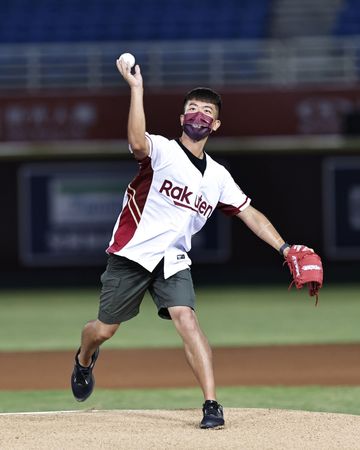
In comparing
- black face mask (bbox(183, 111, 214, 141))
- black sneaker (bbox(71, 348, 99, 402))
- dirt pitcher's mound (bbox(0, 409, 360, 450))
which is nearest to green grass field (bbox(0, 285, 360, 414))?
black sneaker (bbox(71, 348, 99, 402))

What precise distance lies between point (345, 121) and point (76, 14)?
262 inches

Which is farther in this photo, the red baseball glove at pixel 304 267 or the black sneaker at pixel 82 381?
the black sneaker at pixel 82 381

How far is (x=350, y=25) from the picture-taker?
2148 centimetres

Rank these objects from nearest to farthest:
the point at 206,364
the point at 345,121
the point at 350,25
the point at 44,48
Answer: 1. the point at 206,364
2. the point at 345,121
3. the point at 44,48
4. the point at 350,25

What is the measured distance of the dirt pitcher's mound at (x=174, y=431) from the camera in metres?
6.36

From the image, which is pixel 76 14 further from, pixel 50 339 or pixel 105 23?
pixel 50 339

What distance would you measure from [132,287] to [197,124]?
3.55 ft

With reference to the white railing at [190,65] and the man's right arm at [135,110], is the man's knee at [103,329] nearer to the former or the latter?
the man's right arm at [135,110]

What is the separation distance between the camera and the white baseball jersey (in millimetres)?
6812

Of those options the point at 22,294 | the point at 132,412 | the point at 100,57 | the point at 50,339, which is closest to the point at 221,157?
the point at 100,57

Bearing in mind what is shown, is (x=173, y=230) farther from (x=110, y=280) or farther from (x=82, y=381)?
(x=82, y=381)

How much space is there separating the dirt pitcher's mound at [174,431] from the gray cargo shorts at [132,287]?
2.20 ft

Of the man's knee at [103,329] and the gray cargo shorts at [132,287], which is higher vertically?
the gray cargo shorts at [132,287]

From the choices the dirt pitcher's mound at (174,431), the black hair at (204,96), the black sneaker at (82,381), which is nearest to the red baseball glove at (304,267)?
the dirt pitcher's mound at (174,431)
